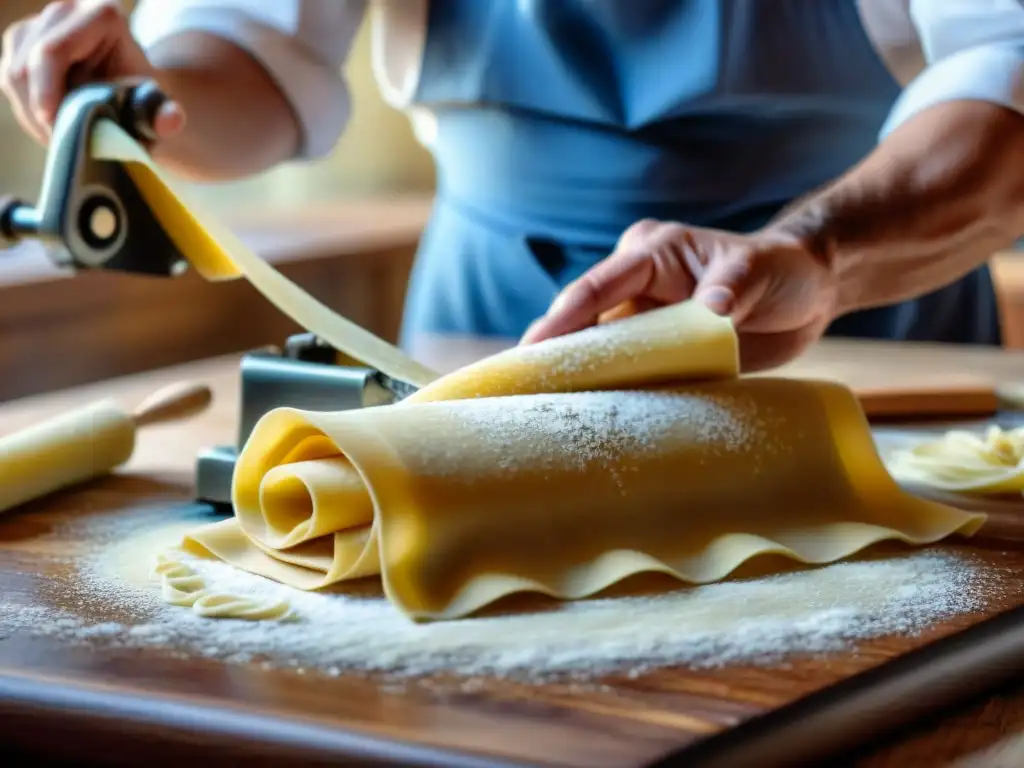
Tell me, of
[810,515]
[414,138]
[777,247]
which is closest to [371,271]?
[414,138]

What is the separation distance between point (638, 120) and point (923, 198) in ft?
1.25

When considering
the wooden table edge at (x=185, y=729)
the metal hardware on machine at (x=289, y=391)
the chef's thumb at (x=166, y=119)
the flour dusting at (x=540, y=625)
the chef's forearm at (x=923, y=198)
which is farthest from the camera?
the chef's forearm at (x=923, y=198)

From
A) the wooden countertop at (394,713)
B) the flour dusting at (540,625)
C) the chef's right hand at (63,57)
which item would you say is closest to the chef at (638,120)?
the chef's right hand at (63,57)

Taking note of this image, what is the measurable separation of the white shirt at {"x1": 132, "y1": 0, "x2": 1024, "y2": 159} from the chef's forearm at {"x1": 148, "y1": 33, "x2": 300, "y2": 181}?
0.8 inches

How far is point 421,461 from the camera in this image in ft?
2.95

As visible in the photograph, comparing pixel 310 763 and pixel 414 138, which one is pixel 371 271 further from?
pixel 310 763

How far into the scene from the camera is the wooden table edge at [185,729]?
0.66 meters

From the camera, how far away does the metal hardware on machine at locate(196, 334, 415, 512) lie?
111 centimetres

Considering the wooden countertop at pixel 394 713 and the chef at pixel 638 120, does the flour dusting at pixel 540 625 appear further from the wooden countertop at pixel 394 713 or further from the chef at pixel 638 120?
the chef at pixel 638 120

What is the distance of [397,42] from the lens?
5.99 feet

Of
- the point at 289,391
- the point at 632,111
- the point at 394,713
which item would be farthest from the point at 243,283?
the point at 394,713

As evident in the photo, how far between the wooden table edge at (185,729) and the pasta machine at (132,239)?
1.27 feet

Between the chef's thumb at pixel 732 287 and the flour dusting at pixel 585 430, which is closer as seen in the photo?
the flour dusting at pixel 585 430

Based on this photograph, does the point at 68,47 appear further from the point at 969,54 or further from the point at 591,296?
the point at 969,54
